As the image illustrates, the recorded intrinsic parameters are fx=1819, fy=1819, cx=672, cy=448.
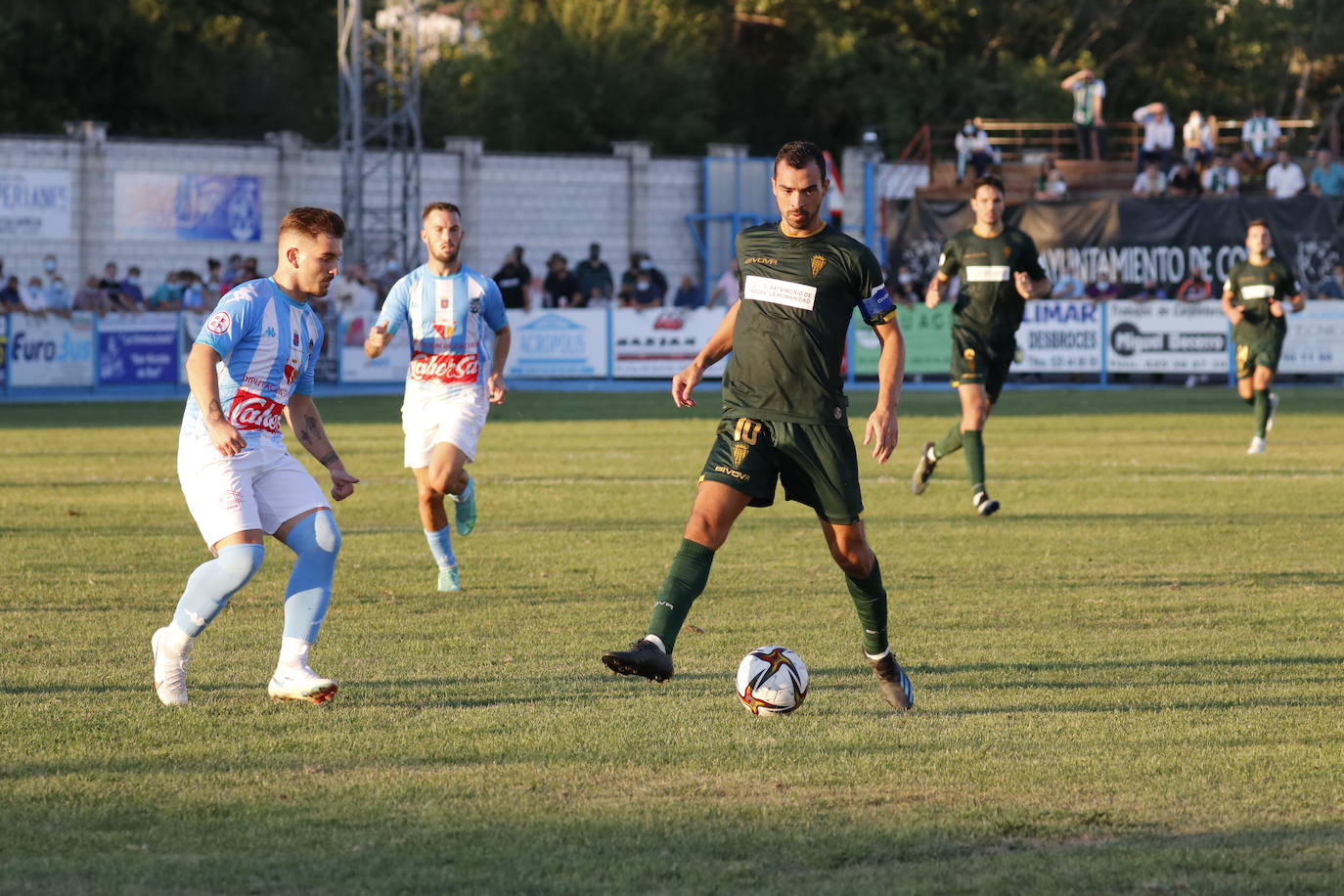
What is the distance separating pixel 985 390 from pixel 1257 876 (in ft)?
29.8

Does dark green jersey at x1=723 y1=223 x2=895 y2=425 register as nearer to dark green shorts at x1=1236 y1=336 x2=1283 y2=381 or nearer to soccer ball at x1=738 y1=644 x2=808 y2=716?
soccer ball at x1=738 y1=644 x2=808 y2=716

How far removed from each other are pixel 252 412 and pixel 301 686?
38.9 inches

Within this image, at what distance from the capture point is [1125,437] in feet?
63.9

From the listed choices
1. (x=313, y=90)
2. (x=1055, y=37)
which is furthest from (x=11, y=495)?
(x=1055, y=37)

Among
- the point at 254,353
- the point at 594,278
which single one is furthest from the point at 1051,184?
the point at 254,353

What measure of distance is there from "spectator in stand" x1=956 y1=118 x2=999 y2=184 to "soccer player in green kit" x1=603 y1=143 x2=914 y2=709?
3022cm

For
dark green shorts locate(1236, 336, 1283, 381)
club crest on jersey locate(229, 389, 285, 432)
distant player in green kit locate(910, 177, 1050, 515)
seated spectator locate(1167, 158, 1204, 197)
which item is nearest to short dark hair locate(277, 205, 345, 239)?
club crest on jersey locate(229, 389, 285, 432)

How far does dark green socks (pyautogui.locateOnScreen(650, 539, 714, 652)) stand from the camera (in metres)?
6.37

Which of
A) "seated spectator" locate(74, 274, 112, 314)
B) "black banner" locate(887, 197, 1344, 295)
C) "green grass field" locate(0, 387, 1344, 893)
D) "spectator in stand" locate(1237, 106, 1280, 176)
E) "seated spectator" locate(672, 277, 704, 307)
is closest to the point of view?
"green grass field" locate(0, 387, 1344, 893)

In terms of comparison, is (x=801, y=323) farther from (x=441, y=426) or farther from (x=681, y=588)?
(x=441, y=426)

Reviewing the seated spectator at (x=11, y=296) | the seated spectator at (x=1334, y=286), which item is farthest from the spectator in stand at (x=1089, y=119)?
the seated spectator at (x=11, y=296)

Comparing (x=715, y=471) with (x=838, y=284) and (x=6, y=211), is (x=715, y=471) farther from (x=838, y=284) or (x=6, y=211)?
(x=6, y=211)

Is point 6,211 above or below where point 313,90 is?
below

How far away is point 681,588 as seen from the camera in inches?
253
